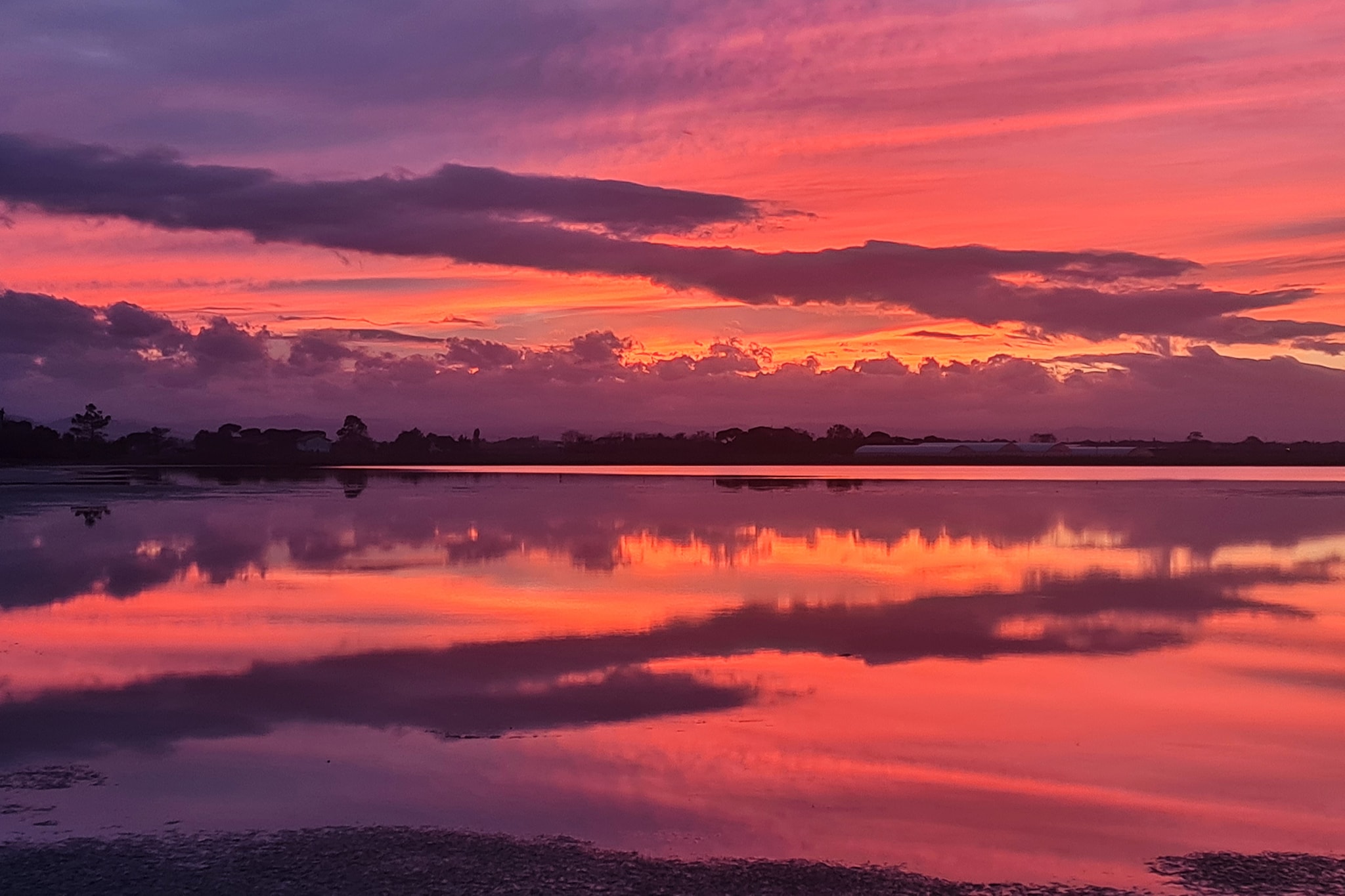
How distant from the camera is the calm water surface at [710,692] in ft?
33.6

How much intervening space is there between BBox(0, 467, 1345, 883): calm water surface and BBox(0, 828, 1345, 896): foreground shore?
35cm

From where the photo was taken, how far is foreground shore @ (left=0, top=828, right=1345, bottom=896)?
8562 millimetres

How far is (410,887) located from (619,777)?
314 cm

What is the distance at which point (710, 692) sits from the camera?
14953mm

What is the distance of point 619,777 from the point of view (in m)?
11.4

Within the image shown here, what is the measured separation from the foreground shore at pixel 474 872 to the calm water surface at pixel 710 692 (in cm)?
35

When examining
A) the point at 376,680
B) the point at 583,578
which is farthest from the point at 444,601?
the point at 376,680

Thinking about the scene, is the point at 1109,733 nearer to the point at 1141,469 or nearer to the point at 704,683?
the point at 704,683

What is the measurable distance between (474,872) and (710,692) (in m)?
6.37

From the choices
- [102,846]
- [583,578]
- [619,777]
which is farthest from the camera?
[583,578]

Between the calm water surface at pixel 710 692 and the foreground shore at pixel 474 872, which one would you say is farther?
the calm water surface at pixel 710 692

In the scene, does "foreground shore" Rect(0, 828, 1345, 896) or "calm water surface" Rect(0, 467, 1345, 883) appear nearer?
"foreground shore" Rect(0, 828, 1345, 896)

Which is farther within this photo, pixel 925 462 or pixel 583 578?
pixel 925 462

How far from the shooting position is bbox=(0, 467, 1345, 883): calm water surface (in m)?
10.2
